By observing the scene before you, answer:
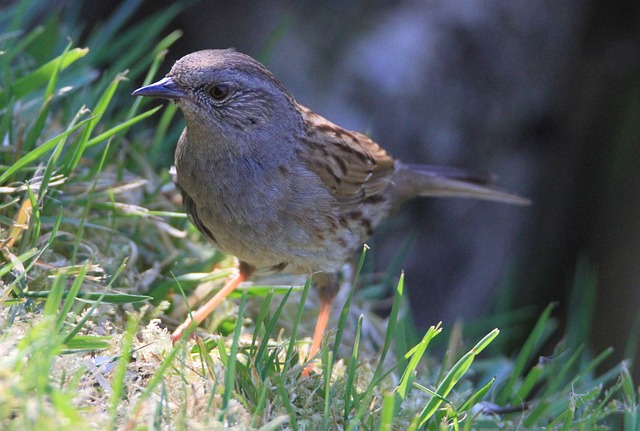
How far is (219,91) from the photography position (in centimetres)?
359

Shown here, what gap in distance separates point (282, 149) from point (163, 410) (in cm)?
159

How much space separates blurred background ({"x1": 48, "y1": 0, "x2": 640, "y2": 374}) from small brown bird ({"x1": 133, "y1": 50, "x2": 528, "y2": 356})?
87.5 inches

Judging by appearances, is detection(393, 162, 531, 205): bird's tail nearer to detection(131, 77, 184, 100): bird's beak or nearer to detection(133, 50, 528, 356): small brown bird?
detection(133, 50, 528, 356): small brown bird

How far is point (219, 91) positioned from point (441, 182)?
188 cm

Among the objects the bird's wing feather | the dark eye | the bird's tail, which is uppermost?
the dark eye

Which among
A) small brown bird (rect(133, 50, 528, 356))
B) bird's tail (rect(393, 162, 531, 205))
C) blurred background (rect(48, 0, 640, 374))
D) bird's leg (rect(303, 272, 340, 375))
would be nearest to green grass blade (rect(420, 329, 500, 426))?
small brown bird (rect(133, 50, 528, 356))

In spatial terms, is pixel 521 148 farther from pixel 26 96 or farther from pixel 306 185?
pixel 26 96

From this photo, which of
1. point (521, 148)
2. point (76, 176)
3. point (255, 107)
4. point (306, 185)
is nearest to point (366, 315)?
point (306, 185)

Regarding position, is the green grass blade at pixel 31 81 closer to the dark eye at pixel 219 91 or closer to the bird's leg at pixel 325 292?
the dark eye at pixel 219 91

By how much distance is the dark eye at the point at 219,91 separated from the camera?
3575mm

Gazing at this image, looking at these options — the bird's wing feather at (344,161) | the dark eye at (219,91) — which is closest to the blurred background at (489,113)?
the bird's wing feather at (344,161)

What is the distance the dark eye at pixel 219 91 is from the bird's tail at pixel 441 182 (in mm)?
1414

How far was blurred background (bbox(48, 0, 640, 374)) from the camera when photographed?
6.26 meters

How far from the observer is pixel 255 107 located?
3705mm
